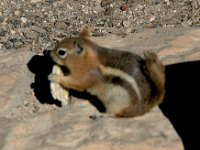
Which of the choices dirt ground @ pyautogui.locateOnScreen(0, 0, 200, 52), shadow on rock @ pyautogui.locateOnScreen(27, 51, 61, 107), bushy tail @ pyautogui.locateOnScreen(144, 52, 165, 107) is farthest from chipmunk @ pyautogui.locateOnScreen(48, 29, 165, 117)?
dirt ground @ pyautogui.locateOnScreen(0, 0, 200, 52)

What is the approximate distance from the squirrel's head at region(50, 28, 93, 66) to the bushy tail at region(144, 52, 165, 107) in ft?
1.82

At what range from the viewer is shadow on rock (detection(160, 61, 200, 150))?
4.58 metres

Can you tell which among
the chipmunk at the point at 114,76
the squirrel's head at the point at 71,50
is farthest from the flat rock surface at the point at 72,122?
the squirrel's head at the point at 71,50

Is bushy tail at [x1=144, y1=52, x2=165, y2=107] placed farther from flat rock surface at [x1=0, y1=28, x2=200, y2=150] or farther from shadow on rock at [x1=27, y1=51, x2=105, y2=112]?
shadow on rock at [x1=27, y1=51, x2=105, y2=112]

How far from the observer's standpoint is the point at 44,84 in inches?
217

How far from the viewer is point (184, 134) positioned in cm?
455

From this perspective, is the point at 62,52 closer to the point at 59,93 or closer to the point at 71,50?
the point at 71,50

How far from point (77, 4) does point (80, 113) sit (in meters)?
2.25

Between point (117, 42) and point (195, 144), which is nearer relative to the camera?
point (195, 144)

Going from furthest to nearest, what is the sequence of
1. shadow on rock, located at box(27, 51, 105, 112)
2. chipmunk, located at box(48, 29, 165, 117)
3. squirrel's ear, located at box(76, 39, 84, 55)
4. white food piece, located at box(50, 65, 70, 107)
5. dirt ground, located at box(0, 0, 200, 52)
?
dirt ground, located at box(0, 0, 200, 52) → shadow on rock, located at box(27, 51, 105, 112) → white food piece, located at box(50, 65, 70, 107) → squirrel's ear, located at box(76, 39, 84, 55) → chipmunk, located at box(48, 29, 165, 117)

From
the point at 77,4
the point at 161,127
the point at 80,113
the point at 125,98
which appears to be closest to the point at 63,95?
the point at 80,113

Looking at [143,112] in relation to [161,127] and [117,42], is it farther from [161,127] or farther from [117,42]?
[117,42]

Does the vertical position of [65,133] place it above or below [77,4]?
below

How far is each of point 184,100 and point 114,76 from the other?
2.10 ft
